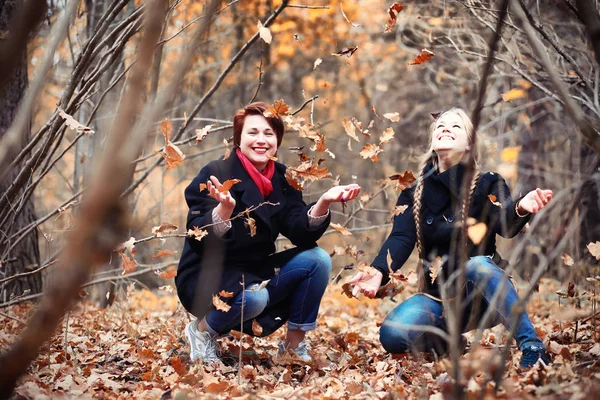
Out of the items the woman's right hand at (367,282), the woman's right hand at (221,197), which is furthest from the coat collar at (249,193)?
the woman's right hand at (367,282)

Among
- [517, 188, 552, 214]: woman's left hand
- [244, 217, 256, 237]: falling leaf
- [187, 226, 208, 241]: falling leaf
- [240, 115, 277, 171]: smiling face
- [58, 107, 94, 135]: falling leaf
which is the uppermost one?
[58, 107, 94, 135]: falling leaf

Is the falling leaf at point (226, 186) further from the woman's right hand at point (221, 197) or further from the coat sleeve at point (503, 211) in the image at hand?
the coat sleeve at point (503, 211)

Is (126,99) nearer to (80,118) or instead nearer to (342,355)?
(342,355)

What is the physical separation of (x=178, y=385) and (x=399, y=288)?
123 cm

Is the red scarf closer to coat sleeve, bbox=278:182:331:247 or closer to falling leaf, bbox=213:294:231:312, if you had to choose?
coat sleeve, bbox=278:182:331:247

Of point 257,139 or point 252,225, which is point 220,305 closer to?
point 252,225

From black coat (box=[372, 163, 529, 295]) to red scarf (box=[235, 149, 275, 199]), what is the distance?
0.71m

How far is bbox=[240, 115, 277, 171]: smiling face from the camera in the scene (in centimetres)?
323

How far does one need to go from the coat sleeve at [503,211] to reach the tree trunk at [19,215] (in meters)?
2.59

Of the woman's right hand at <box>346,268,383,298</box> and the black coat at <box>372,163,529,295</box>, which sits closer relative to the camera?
the woman's right hand at <box>346,268,383,298</box>

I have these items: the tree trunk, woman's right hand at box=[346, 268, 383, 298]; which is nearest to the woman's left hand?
woman's right hand at box=[346, 268, 383, 298]

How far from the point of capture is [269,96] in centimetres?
1243

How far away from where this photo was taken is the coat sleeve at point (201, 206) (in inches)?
118

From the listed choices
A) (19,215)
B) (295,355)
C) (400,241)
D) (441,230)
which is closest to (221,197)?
(295,355)
